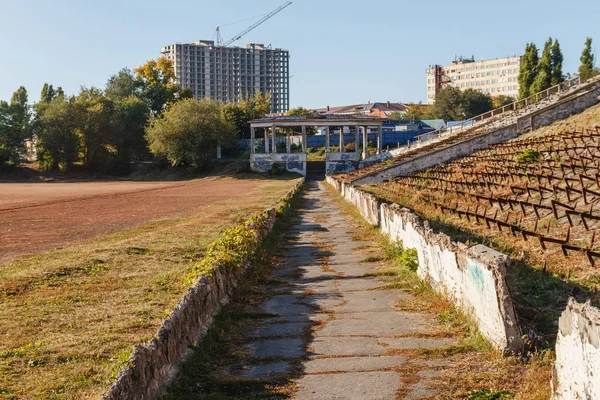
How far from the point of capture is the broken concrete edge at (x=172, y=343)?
21.9 feet

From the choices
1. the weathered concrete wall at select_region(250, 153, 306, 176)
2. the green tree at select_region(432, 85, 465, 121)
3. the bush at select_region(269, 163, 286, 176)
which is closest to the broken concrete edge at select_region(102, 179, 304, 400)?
the bush at select_region(269, 163, 286, 176)

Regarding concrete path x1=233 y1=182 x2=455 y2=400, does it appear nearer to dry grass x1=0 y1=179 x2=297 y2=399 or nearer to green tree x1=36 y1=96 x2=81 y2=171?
dry grass x1=0 y1=179 x2=297 y2=399

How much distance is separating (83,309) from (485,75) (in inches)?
7291

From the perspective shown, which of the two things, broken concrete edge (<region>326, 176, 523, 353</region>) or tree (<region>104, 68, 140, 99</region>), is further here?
tree (<region>104, 68, 140, 99</region>)

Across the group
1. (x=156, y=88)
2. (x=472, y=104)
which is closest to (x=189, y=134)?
(x=156, y=88)

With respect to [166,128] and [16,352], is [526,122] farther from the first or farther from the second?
[16,352]

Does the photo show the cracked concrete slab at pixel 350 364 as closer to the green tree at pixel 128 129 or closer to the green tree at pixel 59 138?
the green tree at pixel 128 129

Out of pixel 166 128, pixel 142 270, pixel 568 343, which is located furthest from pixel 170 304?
pixel 166 128

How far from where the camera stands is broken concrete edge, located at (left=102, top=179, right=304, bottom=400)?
669 centimetres

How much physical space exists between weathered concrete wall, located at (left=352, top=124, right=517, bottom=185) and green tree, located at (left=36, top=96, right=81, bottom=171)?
49107 millimetres

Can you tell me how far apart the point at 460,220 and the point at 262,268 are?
829cm

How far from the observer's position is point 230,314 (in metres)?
11.8

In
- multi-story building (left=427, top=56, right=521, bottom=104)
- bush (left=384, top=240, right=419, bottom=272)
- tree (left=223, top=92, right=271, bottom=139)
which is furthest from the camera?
multi-story building (left=427, top=56, right=521, bottom=104)

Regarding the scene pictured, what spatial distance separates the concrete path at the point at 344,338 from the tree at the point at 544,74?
252 ft
